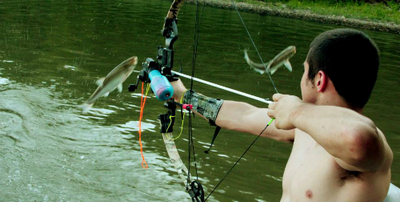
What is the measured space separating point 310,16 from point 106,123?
19.1 m

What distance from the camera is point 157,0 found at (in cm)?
2406

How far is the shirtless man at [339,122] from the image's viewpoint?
158 centimetres

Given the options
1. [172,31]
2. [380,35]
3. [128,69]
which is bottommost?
[380,35]

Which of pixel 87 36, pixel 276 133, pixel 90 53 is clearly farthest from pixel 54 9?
pixel 276 133

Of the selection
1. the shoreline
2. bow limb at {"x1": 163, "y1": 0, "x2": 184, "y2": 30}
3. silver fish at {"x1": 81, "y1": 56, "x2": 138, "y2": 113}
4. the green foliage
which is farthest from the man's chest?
the green foliage

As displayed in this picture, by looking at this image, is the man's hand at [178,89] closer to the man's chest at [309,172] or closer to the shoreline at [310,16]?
the man's chest at [309,172]

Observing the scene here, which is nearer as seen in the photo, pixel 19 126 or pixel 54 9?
pixel 19 126

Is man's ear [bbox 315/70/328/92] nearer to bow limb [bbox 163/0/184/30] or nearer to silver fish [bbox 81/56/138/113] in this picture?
bow limb [bbox 163/0/184/30]

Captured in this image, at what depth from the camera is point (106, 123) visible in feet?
19.0

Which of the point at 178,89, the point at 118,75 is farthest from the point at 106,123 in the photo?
the point at 178,89

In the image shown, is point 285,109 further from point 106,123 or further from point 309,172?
point 106,123

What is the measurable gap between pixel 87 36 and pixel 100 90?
28.6 ft

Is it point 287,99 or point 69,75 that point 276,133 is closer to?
point 287,99

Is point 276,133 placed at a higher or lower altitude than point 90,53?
higher
